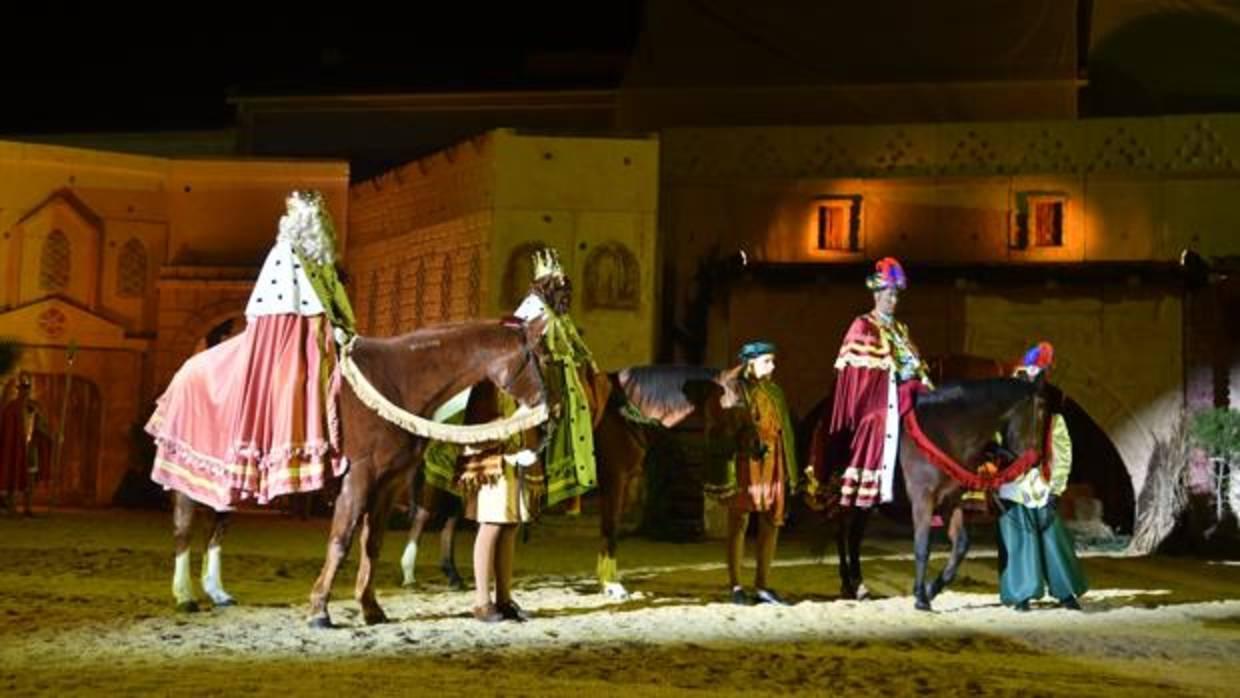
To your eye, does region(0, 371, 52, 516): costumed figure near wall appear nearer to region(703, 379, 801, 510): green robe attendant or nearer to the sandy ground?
the sandy ground

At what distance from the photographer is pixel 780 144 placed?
75.2 ft

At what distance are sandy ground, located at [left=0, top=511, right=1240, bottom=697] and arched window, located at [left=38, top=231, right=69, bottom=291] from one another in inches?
475

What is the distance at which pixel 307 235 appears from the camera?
9523 mm

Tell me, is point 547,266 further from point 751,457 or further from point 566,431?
point 751,457

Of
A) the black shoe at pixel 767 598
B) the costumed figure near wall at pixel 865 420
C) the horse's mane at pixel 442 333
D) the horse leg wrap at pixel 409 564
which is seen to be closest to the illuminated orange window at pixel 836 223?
the costumed figure near wall at pixel 865 420

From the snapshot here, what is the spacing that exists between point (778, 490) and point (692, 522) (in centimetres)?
919

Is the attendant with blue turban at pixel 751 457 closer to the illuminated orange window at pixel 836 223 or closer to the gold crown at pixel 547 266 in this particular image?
the gold crown at pixel 547 266

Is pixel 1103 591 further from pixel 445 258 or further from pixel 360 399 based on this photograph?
pixel 445 258

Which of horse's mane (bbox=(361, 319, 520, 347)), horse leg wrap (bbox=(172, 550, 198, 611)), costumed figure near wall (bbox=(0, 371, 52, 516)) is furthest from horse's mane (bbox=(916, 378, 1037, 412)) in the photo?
costumed figure near wall (bbox=(0, 371, 52, 516))

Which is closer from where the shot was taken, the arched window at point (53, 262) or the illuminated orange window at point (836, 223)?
the illuminated orange window at point (836, 223)

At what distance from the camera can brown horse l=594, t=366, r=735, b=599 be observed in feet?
38.4

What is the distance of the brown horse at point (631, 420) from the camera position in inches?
461

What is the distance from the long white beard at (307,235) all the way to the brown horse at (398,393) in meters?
0.72

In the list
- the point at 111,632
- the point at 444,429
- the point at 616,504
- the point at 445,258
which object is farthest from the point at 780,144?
the point at 111,632
